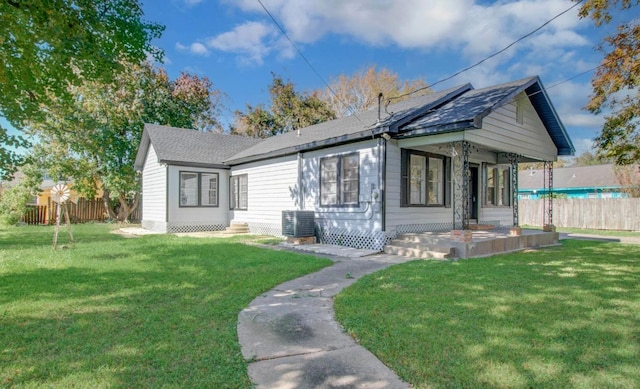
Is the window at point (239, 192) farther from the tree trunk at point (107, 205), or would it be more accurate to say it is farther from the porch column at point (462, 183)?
the tree trunk at point (107, 205)

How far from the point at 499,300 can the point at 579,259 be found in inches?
193

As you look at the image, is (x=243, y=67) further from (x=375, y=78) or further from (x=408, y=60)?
(x=375, y=78)

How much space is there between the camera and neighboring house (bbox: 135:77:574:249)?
31.4 ft

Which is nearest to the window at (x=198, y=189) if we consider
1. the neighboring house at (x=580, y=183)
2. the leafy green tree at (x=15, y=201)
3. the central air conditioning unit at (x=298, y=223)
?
the central air conditioning unit at (x=298, y=223)

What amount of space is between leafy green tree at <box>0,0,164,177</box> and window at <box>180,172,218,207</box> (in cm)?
799

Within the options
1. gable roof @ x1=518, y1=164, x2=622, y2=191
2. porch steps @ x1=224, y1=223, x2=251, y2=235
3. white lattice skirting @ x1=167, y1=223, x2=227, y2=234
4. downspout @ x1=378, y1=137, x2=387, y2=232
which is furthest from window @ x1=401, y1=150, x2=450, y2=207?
gable roof @ x1=518, y1=164, x2=622, y2=191

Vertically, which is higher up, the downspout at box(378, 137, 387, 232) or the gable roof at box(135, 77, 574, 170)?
the gable roof at box(135, 77, 574, 170)

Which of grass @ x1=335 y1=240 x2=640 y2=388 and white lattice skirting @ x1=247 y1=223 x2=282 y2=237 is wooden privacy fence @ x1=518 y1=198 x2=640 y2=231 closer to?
grass @ x1=335 y1=240 x2=640 y2=388

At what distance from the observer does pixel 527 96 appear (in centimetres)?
1095

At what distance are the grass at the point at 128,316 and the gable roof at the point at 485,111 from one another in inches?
159

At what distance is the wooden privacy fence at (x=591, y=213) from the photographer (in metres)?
18.0

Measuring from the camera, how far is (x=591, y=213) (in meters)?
19.2

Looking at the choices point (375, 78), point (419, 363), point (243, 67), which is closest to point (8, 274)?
point (419, 363)

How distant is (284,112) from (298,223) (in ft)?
60.4
